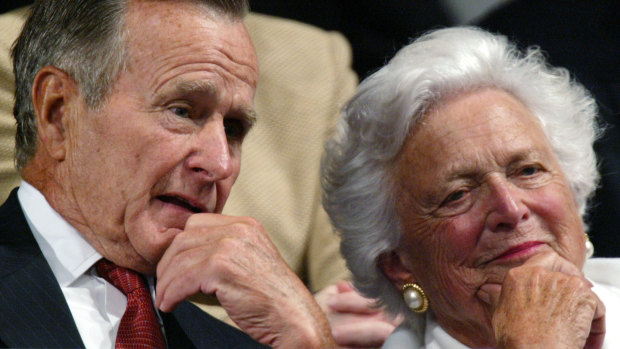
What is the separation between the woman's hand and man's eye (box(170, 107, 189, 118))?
866 mm

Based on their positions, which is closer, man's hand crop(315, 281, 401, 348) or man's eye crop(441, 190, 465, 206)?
man's eye crop(441, 190, 465, 206)

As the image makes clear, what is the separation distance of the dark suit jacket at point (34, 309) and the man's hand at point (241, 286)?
0.24m

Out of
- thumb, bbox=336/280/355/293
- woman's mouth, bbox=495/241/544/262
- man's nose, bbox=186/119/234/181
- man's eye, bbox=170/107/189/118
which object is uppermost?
man's eye, bbox=170/107/189/118

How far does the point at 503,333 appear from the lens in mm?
2279

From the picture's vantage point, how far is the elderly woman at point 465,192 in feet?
8.26

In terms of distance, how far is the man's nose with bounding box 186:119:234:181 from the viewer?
2.42 metres

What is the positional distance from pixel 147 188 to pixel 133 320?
32 centimetres

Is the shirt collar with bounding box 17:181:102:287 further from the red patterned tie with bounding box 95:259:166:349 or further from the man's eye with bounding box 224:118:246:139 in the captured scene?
the man's eye with bounding box 224:118:246:139

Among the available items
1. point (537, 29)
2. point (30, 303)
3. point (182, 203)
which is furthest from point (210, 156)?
point (537, 29)

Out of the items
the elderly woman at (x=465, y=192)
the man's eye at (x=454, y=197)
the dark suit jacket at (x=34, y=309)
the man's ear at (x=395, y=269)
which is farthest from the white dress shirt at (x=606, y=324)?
the dark suit jacket at (x=34, y=309)

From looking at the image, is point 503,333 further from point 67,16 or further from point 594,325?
point 67,16

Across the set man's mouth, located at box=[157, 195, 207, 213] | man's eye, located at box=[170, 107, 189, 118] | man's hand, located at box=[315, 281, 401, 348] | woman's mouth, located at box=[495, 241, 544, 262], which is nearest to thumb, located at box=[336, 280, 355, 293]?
man's hand, located at box=[315, 281, 401, 348]

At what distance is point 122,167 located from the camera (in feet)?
7.89

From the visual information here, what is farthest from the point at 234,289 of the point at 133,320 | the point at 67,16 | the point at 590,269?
the point at 590,269
